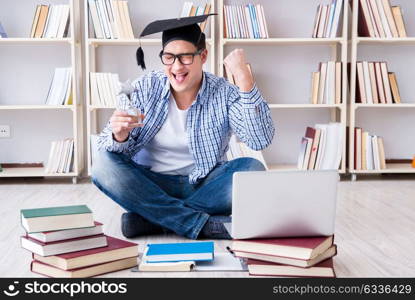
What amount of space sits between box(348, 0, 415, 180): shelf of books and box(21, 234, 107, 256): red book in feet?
7.77

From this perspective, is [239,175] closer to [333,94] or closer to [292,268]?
[292,268]

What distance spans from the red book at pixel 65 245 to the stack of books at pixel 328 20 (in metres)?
2.44

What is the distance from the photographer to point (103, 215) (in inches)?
107

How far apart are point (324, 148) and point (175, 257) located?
2.19 meters

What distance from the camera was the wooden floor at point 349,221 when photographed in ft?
6.16

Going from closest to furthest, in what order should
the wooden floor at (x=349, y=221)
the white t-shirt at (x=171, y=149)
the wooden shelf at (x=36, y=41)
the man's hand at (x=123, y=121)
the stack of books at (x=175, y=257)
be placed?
the stack of books at (x=175, y=257) < the wooden floor at (x=349, y=221) < the man's hand at (x=123, y=121) < the white t-shirt at (x=171, y=149) < the wooden shelf at (x=36, y=41)

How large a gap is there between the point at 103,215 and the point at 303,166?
4.94ft

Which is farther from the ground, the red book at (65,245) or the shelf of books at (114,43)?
the shelf of books at (114,43)

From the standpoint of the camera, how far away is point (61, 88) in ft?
12.4

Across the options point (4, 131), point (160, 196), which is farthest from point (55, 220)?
point (4, 131)

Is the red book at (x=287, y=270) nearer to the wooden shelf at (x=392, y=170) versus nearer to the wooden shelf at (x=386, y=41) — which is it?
the wooden shelf at (x=392, y=170)

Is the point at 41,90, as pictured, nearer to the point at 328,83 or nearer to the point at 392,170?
the point at 328,83

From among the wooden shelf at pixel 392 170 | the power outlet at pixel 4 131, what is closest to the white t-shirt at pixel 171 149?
the wooden shelf at pixel 392 170

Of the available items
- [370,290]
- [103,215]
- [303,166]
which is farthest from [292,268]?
[303,166]
